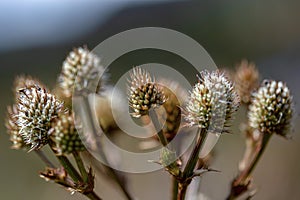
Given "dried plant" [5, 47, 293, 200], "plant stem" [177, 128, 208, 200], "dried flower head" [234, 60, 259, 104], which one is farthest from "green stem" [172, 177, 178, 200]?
"dried flower head" [234, 60, 259, 104]

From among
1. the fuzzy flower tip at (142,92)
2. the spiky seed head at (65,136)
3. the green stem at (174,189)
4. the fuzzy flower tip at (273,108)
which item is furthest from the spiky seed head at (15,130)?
the fuzzy flower tip at (273,108)

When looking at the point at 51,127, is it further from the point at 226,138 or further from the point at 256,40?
the point at 256,40

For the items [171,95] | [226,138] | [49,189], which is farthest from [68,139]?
[226,138]

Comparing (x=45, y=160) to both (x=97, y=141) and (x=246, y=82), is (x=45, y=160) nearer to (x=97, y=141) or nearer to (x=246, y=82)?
(x=97, y=141)

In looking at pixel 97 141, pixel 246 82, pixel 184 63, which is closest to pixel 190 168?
pixel 97 141

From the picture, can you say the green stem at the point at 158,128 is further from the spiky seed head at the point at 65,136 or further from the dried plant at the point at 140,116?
the spiky seed head at the point at 65,136

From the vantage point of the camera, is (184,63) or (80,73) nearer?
(80,73)
